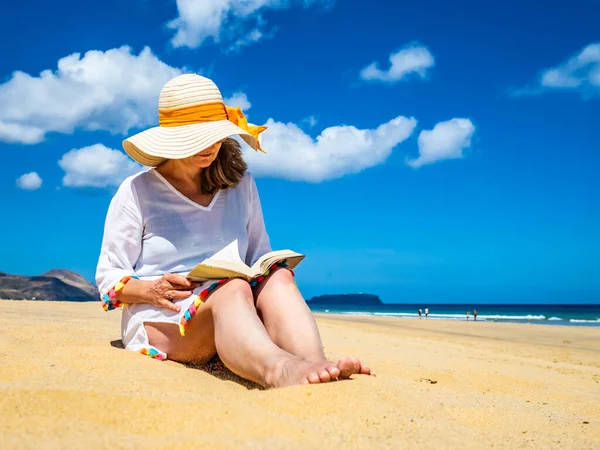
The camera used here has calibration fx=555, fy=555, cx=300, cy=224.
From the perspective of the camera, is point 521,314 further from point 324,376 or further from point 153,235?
point 324,376

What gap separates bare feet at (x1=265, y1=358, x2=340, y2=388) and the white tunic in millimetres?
857

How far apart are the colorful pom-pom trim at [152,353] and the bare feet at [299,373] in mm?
801

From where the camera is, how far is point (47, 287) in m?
26.3

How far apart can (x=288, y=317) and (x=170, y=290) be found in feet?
1.96

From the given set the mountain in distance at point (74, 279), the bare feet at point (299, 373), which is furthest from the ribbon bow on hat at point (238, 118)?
the mountain in distance at point (74, 279)

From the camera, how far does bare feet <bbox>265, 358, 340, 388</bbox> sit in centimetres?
189

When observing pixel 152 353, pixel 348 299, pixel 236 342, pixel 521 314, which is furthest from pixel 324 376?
pixel 348 299

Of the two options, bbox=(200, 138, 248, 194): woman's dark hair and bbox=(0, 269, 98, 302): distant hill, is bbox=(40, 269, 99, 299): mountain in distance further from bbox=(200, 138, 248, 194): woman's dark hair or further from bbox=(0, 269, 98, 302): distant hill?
bbox=(200, 138, 248, 194): woman's dark hair

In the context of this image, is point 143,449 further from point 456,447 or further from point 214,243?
point 214,243

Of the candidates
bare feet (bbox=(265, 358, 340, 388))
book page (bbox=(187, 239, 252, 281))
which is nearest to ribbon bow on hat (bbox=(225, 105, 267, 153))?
book page (bbox=(187, 239, 252, 281))

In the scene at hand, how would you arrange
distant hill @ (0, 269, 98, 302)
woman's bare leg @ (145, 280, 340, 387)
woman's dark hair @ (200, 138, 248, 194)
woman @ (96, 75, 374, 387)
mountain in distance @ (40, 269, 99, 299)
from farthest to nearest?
mountain in distance @ (40, 269, 99, 299)
distant hill @ (0, 269, 98, 302)
woman's dark hair @ (200, 138, 248, 194)
woman @ (96, 75, 374, 387)
woman's bare leg @ (145, 280, 340, 387)

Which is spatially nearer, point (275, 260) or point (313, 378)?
point (313, 378)

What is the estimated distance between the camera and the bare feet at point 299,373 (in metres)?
1.89

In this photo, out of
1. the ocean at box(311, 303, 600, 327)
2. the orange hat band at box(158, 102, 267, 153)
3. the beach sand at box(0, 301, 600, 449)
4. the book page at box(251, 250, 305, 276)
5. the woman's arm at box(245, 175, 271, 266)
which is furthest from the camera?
the ocean at box(311, 303, 600, 327)
